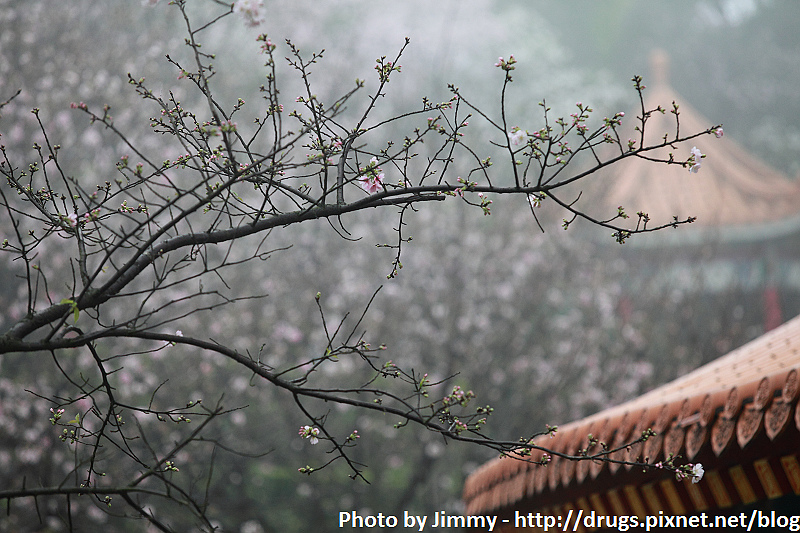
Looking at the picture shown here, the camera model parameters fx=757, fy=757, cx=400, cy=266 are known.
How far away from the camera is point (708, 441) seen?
2.09m

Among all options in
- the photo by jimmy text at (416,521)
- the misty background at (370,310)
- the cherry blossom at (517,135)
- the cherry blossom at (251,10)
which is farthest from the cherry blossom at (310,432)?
the misty background at (370,310)

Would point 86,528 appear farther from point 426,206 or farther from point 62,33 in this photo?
point 426,206

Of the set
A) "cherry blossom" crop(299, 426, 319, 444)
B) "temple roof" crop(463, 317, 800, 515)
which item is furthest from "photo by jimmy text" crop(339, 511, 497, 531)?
"cherry blossom" crop(299, 426, 319, 444)

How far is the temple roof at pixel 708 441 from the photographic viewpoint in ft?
6.28

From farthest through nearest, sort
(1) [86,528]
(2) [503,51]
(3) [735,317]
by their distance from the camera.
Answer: (2) [503,51]
(3) [735,317]
(1) [86,528]

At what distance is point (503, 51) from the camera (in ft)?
53.5

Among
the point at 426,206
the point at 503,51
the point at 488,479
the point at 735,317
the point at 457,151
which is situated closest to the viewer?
the point at 488,479

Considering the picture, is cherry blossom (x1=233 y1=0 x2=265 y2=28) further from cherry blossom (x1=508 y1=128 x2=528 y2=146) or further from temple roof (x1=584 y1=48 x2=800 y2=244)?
temple roof (x1=584 y1=48 x2=800 y2=244)

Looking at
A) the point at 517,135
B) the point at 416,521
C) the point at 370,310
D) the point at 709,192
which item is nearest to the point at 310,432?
the point at 517,135

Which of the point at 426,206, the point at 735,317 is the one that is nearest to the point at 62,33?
the point at 426,206

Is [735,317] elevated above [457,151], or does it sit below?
below

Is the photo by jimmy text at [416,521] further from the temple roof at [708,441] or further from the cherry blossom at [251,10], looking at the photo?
the cherry blossom at [251,10]

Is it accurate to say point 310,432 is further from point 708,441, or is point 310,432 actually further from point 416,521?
point 416,521

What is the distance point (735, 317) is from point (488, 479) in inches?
273
